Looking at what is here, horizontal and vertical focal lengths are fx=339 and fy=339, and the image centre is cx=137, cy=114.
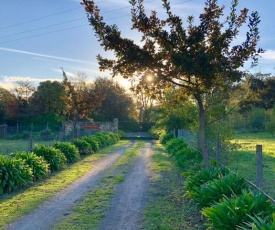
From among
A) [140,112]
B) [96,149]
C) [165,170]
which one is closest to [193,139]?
[165,170]

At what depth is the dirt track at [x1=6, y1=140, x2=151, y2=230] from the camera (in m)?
6.05

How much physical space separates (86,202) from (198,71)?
3892 millimetres

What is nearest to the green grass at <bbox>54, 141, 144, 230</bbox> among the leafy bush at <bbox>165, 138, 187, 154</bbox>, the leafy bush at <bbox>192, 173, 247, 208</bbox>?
→ the leafy bush at <bbox>192, 173, 247, 208</bbox>

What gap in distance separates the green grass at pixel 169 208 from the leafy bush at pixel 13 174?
354 centimetres

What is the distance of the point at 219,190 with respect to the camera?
20.0ft

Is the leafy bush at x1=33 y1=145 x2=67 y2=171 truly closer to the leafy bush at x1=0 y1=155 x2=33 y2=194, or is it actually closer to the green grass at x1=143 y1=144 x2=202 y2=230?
the leafy bush at x1=0 y1=155 x2=33 y2=194

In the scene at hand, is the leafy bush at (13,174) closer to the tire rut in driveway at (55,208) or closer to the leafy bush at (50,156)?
the tire rut in driveway at (55,208)

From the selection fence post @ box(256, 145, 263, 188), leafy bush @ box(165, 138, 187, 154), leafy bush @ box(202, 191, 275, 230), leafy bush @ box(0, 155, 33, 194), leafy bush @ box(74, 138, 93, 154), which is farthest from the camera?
leafy bush @ box(74, 138, 93, 154)

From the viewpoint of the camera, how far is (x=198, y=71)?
296 inches

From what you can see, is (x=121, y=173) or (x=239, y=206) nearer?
(x=239, y=206)

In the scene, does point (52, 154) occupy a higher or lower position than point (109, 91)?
lower

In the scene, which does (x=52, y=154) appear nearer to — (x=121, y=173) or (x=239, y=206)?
(x=121, y=173)

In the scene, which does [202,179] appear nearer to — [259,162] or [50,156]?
[259,162]

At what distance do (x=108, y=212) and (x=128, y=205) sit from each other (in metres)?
0.72
